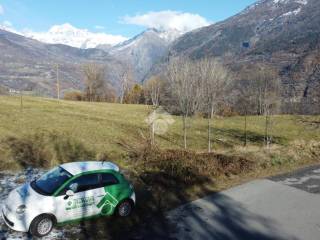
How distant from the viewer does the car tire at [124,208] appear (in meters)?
14.5

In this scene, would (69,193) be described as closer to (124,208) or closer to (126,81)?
(124,208)

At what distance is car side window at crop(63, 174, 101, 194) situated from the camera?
13.5 metres

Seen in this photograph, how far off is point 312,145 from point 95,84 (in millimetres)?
79433

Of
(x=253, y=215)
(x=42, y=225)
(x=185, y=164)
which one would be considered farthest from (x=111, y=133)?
(x=42, y=225)

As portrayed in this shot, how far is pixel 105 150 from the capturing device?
25.4 m

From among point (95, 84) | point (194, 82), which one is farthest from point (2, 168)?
point (95, 84)

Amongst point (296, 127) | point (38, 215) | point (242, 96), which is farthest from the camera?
point (242, 96)

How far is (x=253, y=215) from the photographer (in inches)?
603

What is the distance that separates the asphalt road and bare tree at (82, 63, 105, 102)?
281 ft

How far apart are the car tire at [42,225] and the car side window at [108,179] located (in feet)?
7.50

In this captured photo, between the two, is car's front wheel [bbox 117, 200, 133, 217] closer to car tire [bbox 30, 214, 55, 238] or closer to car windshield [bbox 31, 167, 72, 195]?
car windshield [bbox 31, 167, 72, 195]

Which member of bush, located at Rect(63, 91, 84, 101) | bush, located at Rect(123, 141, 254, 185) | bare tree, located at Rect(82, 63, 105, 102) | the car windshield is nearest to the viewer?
the car windshield

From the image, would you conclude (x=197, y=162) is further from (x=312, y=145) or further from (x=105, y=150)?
(x=312, y=145)

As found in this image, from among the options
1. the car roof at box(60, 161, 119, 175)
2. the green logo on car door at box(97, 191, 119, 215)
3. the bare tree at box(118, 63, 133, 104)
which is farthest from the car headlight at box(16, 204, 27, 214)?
the bare tree at box(118, 63, 133, 104)
